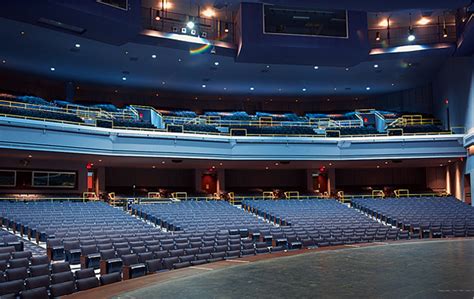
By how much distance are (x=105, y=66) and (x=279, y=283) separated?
22254 millimetres

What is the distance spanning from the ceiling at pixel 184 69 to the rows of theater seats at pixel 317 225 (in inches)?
332

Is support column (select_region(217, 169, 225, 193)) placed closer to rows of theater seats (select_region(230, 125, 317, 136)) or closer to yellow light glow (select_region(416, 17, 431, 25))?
rows of theater seats (select_region(230, 125, 317, 136))

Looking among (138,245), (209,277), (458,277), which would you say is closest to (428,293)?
(458,277)

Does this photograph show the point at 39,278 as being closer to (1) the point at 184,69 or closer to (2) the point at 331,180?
(1) the point at 184,69

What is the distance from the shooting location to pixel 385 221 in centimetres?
2103

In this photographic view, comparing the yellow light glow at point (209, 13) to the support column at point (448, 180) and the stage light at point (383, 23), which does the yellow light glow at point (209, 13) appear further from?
the support column at point (448, 180)

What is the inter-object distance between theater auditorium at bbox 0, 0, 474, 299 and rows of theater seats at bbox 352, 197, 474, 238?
10 centimetres

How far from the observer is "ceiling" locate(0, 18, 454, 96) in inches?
879

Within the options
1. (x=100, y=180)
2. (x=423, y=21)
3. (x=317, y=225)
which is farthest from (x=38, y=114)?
(x=423, y=21)

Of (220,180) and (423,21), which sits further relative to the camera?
(220,180)

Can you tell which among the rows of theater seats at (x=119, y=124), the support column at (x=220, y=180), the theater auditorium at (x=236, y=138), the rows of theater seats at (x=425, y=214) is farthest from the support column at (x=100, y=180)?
the rows of theater seats at (x=425, y=214)

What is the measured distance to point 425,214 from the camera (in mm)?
20891

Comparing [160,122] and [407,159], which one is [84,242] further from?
[407,159]

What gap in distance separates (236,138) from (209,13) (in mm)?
7043
